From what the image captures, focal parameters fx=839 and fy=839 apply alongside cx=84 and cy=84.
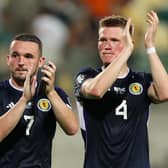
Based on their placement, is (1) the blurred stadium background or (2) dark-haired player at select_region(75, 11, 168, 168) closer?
(2) dark-haired player at select_region(75, 11, 168, 168)

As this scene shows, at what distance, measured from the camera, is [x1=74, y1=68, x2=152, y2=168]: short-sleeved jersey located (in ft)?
21.7

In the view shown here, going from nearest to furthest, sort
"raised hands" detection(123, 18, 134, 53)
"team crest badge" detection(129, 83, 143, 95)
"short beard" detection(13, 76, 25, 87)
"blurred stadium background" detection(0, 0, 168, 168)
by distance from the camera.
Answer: "raised hands" detection(123, 18, 134, 53), "short beard" detection(13, 76, 25, 87), "team crest badge" detection(129, 83, 143, 95), "blurred stadium background" detection(0, 0, 168, 168)

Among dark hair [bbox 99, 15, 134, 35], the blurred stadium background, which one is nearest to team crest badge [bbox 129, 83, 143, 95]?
dark hair [bbox 99, 15, 134, 35]

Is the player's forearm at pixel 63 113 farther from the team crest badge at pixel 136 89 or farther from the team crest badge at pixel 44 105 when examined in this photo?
the team crest badge at pixel 136 89

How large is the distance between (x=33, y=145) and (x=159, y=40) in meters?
6.17

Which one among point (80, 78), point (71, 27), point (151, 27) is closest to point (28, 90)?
point (80, 78)

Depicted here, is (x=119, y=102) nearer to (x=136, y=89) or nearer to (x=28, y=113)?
(x=136, y=89)

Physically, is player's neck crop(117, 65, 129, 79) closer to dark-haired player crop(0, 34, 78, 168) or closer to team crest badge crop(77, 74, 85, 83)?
team crest badge crop(77, 74, 85, 83)

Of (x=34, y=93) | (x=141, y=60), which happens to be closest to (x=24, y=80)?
(x=34, y=93)

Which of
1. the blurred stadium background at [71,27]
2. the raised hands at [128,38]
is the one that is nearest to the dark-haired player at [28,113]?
the raised hands at [128,38]

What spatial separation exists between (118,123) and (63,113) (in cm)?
53

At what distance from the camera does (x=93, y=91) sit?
6.48 meters

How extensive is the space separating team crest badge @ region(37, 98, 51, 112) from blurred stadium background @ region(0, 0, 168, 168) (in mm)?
4984

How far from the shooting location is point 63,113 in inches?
250
